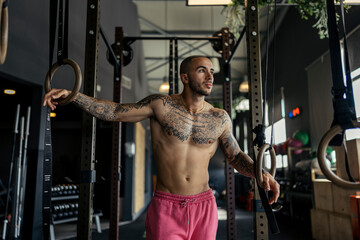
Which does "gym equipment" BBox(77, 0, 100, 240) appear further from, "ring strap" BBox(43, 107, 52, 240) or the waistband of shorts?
the waistband of shorts

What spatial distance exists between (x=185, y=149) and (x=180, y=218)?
364 mm

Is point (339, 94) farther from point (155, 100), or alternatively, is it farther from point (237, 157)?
point (155, 100)

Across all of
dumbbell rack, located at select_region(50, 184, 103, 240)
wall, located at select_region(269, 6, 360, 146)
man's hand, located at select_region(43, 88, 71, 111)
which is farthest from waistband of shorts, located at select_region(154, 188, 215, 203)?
wall, located at select_region(269, 6, 360, 146)

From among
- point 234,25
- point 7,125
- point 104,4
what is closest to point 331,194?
point 234,25

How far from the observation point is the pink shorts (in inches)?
64.1

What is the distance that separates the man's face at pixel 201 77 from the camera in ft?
5.79

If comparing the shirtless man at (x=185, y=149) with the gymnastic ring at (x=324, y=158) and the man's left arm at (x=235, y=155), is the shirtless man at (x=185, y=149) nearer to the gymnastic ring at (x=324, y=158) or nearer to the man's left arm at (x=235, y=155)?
the man's left arm at (x=235, y=155)

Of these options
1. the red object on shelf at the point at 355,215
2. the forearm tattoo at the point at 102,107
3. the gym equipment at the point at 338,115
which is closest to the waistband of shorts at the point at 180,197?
the forearm tattoo at the point at 102,107

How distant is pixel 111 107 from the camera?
63.7 inches

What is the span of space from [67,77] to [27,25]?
89 cm

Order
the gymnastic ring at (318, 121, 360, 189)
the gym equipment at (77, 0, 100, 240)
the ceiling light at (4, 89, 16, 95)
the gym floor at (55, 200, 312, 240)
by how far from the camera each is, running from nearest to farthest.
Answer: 1. the gymnastic ring at (318, 121, 360, 189)
2. the gym equipment at (77, 0, 100, 240)
3. the ceiling light at (4, 89, 16, 95)
4. the gym floor at (55, 200, 312, 240)

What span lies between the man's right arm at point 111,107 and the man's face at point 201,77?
0.19 m

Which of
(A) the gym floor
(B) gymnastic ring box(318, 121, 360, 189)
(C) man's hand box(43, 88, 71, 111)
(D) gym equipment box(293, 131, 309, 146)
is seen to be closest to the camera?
(B) gymnastic ring box(318, 121, 360, 189)

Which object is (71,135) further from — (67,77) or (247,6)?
(247,6)
